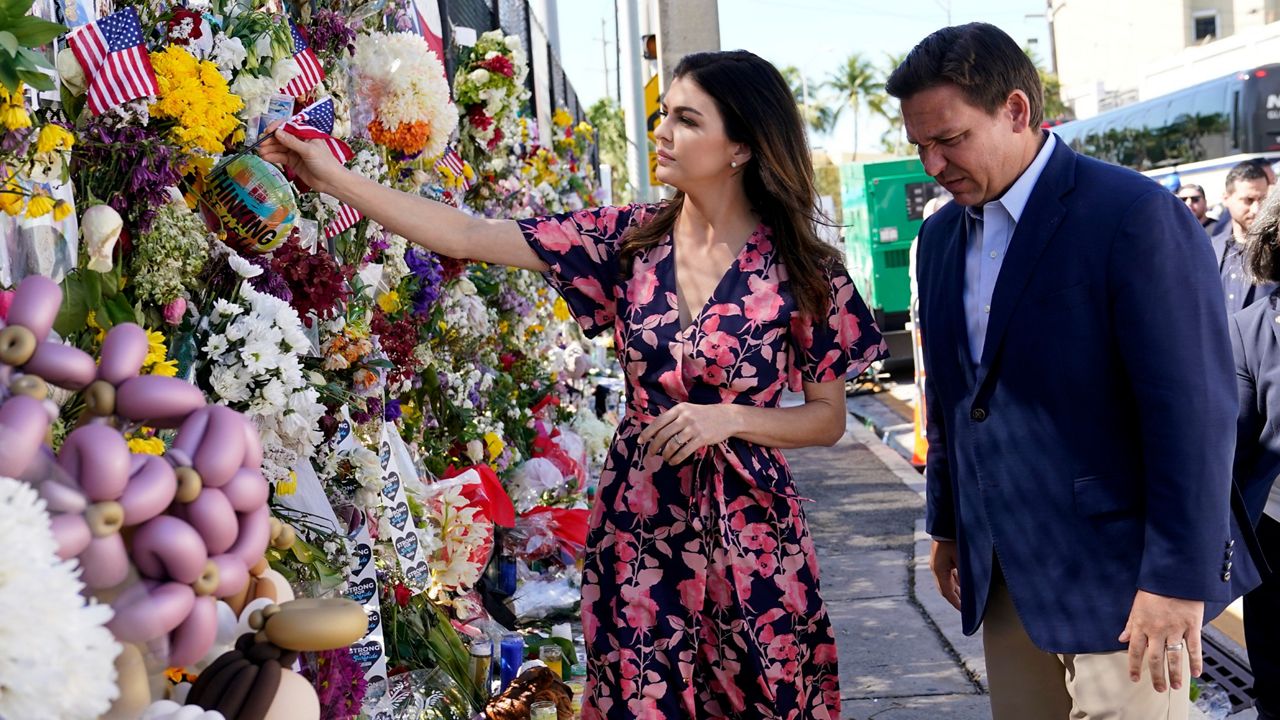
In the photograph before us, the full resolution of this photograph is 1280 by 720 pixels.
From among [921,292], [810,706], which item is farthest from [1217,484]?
[810,706]

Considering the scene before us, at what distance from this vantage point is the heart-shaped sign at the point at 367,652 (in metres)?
2.97

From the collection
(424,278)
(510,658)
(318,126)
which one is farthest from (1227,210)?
(318,126)

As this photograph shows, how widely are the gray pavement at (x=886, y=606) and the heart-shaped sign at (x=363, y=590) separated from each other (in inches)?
95.3

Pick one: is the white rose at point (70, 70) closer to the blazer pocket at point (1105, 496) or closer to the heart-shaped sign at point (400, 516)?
the heart-shaped sign at point (400, 516)

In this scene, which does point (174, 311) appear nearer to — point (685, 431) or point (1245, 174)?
point (685, 431)

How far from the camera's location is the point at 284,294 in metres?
2.53

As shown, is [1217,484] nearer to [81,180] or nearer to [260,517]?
[260,517]

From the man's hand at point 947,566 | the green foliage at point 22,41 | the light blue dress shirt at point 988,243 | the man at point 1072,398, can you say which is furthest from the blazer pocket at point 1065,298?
the green foliage at point 22,41

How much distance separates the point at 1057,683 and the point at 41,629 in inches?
86.4

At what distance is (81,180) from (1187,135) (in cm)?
2074

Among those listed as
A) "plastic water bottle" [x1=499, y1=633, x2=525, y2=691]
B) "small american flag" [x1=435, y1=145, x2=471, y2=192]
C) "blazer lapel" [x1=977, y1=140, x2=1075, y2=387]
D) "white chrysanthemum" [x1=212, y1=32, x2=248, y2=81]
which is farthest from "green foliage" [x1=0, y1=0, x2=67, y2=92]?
"small american flag" [x1=435, y1=145, x2=471, y2=192]

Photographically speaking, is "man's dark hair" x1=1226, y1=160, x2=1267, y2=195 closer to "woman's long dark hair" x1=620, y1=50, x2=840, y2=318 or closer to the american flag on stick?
"woman's long dark hair" x1=620, y1=50, x2=840, y2=318

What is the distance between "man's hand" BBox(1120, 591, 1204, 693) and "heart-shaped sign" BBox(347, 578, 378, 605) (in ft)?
5.25

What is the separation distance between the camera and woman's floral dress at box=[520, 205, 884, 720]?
2758 millimetres
